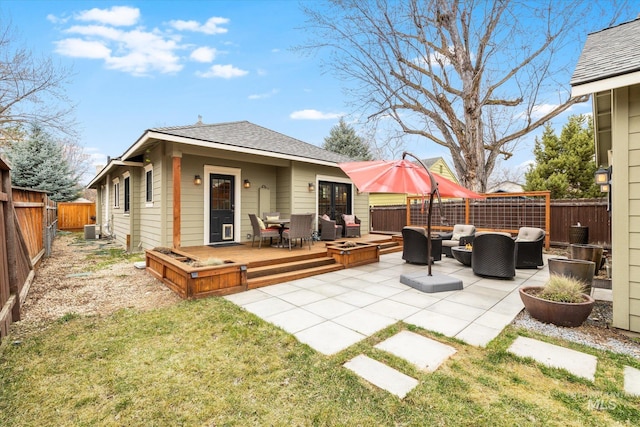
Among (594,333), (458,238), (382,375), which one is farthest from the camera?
(458,238)

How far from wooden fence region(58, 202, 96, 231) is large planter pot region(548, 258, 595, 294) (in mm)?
20617

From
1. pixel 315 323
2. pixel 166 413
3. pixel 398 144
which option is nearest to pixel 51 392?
pixel 166 413

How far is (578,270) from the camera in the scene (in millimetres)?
4281

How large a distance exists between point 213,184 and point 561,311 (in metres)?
7.46

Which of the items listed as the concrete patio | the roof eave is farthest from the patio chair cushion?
the roof eave

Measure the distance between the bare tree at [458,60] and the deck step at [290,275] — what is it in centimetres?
869

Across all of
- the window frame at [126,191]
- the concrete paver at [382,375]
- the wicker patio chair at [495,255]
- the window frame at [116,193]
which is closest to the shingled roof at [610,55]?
the wicker patio chair at [495,255]

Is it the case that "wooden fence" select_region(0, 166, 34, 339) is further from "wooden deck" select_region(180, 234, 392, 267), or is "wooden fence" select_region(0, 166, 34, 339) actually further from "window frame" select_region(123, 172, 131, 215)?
"window frame" select_region(123, 172, 131, 215)

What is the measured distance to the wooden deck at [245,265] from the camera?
4262 mm

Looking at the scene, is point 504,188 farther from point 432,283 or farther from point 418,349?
point 418,349

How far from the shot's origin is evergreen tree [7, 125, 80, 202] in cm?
1513

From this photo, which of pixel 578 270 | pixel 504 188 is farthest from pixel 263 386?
pixel 504 188

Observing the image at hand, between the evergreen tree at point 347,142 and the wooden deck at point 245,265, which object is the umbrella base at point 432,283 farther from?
the evergreen tree at point 347,142

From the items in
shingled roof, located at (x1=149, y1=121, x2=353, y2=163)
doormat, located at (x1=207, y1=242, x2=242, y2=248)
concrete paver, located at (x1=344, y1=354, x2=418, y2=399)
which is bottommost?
concrete paver, located at (x1=344, y1=354, x2=418, y2=399)
